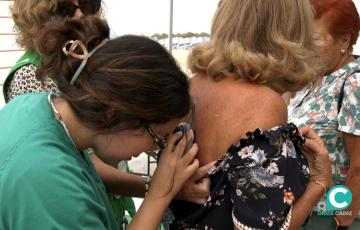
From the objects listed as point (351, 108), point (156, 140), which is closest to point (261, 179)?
point (156, 140)

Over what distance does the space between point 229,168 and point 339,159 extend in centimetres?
94

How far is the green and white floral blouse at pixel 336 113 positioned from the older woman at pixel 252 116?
23.3 inches

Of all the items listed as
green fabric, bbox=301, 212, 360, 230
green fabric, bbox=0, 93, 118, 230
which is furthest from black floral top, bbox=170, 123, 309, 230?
green fabric, bbox=301, 212, 360, 230

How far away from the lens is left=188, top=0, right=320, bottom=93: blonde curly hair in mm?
1074

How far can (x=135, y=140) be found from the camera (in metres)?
0.97

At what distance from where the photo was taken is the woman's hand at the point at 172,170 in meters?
1.05

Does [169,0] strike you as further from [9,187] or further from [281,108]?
[9,187]

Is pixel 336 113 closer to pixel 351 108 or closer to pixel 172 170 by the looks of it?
pixel 351 108

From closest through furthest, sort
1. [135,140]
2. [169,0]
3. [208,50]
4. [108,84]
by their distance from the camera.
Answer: [108,84] < [135,140] < [208,50] < [169,0]

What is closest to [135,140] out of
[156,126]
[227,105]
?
[156,126]

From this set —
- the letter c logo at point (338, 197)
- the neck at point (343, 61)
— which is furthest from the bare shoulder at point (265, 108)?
the neck at point (343, 61)

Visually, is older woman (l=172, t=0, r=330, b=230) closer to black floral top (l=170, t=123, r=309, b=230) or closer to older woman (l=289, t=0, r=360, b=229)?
black floral top (l=170, t=123, r=309, b=230)

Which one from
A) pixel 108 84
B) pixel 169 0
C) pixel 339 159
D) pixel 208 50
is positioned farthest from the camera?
pixel 169 0

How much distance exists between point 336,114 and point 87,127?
121 centimetres
